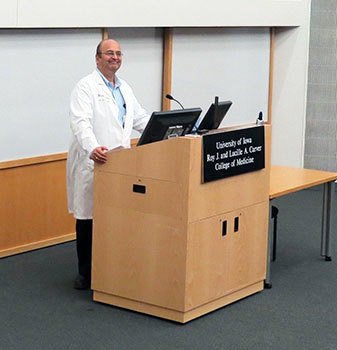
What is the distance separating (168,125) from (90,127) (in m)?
0.54

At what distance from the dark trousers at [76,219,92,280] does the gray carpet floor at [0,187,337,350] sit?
0.46 ft

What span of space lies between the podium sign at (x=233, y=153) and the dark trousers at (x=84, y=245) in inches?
38.7

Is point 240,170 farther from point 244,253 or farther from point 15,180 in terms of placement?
point 15,180

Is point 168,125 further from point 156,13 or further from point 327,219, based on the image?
point 156,13

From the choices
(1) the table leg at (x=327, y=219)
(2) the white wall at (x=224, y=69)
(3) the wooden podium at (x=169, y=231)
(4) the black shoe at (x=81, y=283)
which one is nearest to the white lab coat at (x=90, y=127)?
(3) the wooden podium at (x=169, y=231)

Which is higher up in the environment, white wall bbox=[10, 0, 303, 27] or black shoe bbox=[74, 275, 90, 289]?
white wall bbox=[10, 0, 303, 27]

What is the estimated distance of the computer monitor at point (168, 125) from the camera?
180 inches

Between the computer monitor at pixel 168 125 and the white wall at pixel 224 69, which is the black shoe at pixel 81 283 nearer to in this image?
the computer monitor at pixel 168 125

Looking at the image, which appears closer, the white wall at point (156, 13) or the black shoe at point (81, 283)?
the black shoe at point (81, 283)

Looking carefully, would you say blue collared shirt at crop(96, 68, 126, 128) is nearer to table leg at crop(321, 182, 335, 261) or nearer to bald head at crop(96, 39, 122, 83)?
bald head at crop(96, 39, 122, 83)

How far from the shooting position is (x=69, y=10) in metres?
5.93

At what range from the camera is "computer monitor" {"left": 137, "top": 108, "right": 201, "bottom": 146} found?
15.0 ft

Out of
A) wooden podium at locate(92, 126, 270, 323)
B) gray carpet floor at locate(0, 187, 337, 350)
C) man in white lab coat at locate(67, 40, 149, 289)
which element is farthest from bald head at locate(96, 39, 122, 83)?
gray carpet floor at locate(0, 187, 337, 350)

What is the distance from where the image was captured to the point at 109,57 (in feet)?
16.6
